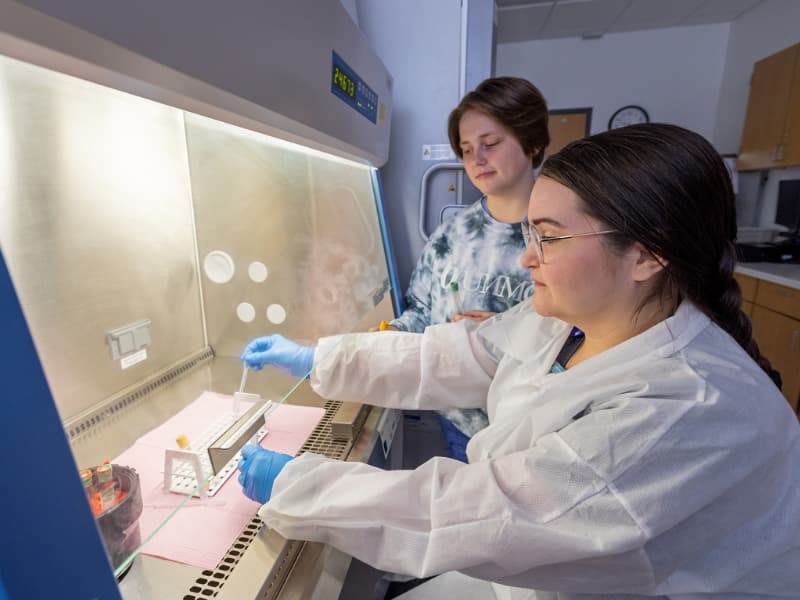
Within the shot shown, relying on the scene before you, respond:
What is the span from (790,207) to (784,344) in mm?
1392

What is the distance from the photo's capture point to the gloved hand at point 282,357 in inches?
42.1

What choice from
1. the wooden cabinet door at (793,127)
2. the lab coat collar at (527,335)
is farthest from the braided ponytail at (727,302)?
the wooden cabinet door at (793,127)

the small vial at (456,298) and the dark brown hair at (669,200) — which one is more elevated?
the dark brown hair at (669,200)

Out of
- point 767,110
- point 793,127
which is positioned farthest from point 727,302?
point 767,110

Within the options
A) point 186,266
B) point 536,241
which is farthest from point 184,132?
point 536,241

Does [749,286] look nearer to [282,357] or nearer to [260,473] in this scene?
[282,357]

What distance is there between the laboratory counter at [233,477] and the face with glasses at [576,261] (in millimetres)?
573

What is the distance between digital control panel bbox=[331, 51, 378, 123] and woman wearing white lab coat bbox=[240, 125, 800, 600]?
512 millimetres

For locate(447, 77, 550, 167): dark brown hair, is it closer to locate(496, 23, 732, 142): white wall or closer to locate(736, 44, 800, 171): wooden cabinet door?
locate(736, 44, 800, 171): wooden cabinet door

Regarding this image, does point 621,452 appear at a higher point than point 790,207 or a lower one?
lower

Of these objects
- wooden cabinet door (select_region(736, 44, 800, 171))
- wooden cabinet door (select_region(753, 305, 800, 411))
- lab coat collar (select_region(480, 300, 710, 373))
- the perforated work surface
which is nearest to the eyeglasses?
lab coat collar (select_region(480, 300, 710, 373))

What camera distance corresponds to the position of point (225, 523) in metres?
0.75

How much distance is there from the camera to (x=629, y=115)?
4773 mm

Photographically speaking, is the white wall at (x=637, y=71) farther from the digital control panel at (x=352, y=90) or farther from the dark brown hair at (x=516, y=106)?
the digital control panel at (x=352, y=90)
